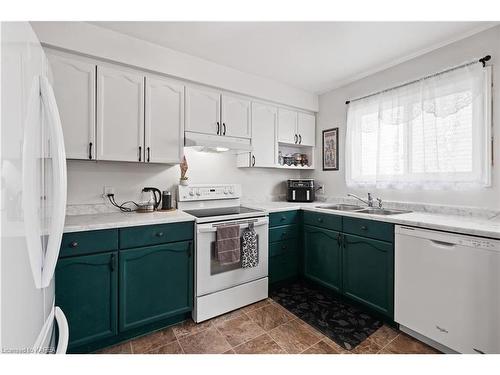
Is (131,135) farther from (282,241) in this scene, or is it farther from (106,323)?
(282,241)

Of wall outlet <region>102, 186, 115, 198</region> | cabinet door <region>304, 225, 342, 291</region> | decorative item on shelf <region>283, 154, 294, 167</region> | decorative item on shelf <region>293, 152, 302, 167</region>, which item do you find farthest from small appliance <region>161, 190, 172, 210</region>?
decorative item on shelf <region>293, 152, 302, 167</region>

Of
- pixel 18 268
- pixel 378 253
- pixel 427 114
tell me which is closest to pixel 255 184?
pixel 378 253

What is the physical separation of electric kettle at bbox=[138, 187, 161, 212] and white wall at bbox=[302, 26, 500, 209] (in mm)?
2109

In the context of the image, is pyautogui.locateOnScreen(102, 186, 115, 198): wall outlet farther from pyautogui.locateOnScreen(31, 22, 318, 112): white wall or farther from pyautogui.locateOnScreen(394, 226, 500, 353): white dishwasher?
pyautogui.locateOnScreen(394, 226, 500, 353): white dishwasher

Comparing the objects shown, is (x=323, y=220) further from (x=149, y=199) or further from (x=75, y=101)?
(x=75, y=101)

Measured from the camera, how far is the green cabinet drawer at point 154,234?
1645 millimetres

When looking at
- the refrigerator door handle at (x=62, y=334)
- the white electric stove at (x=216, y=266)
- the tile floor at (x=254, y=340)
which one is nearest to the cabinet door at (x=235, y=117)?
the white electric stove at (x=216, y=266)

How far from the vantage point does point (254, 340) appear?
172cm

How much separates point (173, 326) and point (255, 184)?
1.79 meters

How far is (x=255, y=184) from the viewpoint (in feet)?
10.1

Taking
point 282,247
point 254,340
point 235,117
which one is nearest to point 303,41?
point 235,117

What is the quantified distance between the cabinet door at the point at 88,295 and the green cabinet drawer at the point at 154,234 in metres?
0.13

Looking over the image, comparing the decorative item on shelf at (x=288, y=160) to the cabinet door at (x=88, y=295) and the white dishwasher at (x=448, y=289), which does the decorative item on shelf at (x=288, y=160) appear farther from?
the cabinet door at (x=88, y=295)

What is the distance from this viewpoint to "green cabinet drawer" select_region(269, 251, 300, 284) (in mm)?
2434
